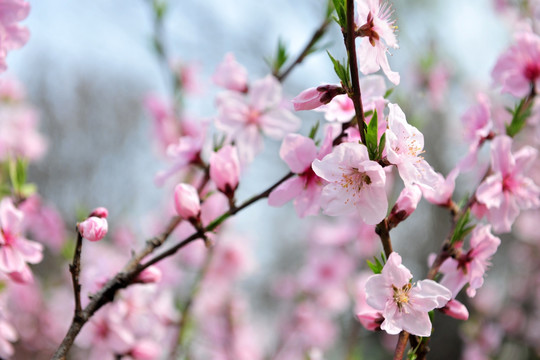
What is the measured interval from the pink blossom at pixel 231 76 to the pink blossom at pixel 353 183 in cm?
74

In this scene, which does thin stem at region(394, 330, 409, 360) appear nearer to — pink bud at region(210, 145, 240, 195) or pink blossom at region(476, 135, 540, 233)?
pink blossom at region(476, 135, 540, 233)

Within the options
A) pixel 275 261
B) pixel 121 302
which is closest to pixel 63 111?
pixel 275 261

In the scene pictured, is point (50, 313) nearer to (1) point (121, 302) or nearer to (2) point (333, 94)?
(1) point (121, 302)

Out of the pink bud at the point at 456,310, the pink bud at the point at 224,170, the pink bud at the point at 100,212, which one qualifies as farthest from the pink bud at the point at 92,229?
the pink bud at the point at 456,310

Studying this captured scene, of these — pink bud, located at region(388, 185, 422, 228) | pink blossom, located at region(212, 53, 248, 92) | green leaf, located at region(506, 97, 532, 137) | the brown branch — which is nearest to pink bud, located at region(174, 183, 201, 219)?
the brown branch

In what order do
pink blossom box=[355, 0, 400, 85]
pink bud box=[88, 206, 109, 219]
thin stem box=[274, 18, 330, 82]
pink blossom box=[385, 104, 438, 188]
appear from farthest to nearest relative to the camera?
thin stem box=[274, 18, 330, 82] < pink bud box=[88, 206, 109, 219] < pink blossom box=[355, 0, 400, 85] < pink blossom box=[385, 104, 438, 188]

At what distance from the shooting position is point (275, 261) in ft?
39.4

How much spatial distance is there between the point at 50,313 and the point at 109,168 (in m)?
10.1

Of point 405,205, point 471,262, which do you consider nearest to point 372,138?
point 405,205

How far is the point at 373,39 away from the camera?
90 cm

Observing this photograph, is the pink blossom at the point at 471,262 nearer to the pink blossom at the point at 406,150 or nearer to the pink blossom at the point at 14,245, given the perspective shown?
the pink blossom at the point at 406,150

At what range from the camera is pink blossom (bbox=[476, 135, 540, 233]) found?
1.12 meters

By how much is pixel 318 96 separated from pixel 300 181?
25cm

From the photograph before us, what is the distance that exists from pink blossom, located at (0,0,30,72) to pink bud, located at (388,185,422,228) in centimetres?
92
